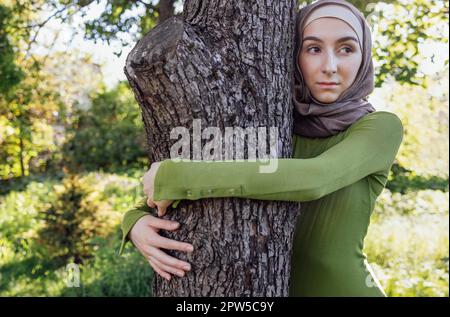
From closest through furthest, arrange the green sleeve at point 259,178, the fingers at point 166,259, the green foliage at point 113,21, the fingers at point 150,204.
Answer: the green sleeve at point 259,178
the fingers at point 166,259
the fingers at point 150,204
the green foliage at point 113,21

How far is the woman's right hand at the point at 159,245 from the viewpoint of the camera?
5.71 feet

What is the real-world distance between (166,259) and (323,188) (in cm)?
54

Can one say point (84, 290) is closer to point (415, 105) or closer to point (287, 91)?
point (287, 91)

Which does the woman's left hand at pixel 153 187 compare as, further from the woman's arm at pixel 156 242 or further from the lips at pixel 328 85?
the lips at pixel 328 85

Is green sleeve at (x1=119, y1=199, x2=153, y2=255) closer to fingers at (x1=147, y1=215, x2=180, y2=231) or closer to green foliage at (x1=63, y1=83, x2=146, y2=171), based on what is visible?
fingers at (x1=147, y1=215, x2=180, y2=231)

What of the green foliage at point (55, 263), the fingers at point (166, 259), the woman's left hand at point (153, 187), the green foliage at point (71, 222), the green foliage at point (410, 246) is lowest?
the green foliage at point (410, 246)

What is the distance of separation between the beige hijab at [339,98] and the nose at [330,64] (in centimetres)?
10

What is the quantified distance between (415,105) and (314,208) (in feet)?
19.2

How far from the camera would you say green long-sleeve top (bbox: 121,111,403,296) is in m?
1.64

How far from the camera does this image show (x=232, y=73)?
5.77 ft

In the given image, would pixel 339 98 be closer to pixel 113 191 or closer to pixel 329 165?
pixel 329 165

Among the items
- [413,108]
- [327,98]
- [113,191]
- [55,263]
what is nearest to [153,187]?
[327,98]

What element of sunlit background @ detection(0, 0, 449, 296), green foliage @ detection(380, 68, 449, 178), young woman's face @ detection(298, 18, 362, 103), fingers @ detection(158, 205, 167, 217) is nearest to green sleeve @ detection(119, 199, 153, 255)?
fingers @ detection(158, 205, 167, 217)

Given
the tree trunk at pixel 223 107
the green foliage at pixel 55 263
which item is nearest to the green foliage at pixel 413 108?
the green foliage at pixel 55 263
